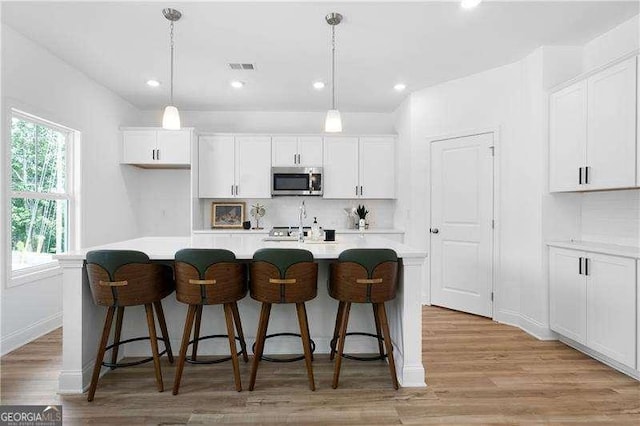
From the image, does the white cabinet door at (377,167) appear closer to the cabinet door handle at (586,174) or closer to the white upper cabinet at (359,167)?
the white upper cabinet at (359,167)

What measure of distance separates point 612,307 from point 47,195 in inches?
198

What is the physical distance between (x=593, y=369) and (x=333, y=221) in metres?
3.53

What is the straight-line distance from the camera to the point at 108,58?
11.8 feet

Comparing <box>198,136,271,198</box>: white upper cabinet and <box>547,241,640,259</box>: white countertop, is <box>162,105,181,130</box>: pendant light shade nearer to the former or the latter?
<box>198,136,271,198</box>: white upper cabinet

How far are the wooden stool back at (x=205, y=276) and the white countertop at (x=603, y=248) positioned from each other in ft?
8.71

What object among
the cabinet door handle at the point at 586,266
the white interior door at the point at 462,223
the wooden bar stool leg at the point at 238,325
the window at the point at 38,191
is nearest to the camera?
the wooden bar stool leg at the point at 238,325

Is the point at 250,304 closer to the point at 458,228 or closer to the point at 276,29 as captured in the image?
the point at 276,29

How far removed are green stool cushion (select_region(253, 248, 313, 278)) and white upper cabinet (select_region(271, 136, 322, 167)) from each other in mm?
3067

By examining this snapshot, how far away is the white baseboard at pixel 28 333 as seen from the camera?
2994 millimetres

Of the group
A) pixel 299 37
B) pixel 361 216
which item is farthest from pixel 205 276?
pixel 361 216

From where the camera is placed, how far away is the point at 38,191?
358 cm

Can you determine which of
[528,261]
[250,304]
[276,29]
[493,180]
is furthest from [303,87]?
[528,261]

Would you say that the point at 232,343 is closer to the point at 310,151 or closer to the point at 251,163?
the point at 251,163

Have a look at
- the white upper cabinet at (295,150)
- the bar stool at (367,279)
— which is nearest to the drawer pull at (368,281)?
the bar stool at (367,279)
